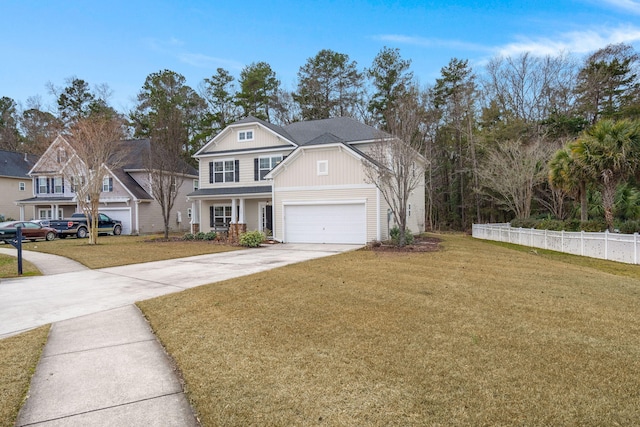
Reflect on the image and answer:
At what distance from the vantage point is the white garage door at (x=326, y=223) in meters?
17.9

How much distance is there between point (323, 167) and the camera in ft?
60.8

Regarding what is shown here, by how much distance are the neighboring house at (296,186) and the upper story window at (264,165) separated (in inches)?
2.4

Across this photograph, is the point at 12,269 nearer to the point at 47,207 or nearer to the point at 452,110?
the point at 47,207

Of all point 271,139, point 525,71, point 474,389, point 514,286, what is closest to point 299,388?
point 474,389

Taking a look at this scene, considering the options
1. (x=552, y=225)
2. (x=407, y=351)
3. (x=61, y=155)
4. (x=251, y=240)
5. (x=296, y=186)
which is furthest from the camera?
(x=61, y=155)

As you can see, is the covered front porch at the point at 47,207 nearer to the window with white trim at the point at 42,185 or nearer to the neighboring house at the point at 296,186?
the window with white trim at the point at 42,185

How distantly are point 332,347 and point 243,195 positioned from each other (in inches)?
713

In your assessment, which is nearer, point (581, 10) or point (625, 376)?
point (625, 376)

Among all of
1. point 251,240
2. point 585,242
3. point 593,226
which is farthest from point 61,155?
point 593,226

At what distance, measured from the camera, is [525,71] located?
104ft

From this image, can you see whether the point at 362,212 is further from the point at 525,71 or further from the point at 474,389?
the point at 525,71

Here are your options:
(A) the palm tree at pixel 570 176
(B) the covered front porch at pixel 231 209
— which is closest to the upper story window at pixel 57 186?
(B) the covered front porch at pixel 231 209

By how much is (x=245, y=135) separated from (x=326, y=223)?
870 centimetres

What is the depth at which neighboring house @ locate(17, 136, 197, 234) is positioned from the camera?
1101 inches
